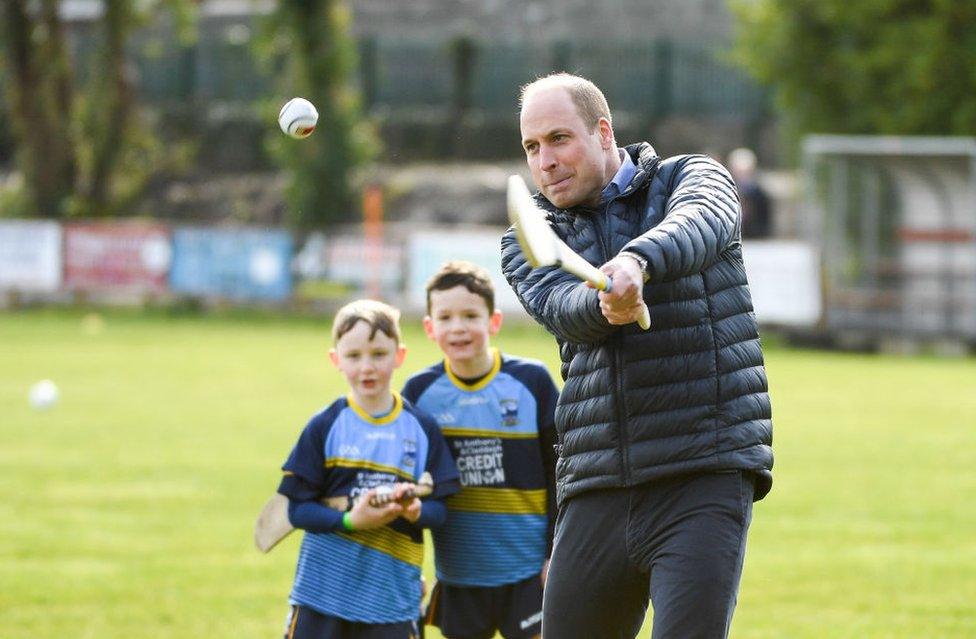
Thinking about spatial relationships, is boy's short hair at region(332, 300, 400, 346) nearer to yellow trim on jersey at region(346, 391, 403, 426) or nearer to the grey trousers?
yellow trim on jersey at region(346, 391, 403, 426)

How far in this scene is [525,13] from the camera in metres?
39.3

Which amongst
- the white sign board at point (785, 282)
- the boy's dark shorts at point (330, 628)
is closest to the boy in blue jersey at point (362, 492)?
the boy's dark shorts at point (330, 628)

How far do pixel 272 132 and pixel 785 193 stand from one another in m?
11.0

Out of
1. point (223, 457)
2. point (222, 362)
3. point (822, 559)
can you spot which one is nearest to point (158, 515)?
point (223, 457)

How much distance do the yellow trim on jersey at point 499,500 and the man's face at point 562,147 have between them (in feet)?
6.37

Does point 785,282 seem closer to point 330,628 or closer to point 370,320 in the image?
point 370,320

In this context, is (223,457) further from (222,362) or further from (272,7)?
(272,7)

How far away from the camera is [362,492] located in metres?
6.35

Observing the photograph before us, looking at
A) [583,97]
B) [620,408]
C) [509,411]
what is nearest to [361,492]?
[509,411]

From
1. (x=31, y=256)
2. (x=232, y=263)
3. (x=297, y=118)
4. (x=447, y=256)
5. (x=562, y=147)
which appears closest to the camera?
(x=562, y=147)

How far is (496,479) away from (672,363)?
2.01 m

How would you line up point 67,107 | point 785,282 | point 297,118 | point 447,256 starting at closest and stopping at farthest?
1. point 297,118
2. point 785,282
3. point 447,256
4. point 67,107

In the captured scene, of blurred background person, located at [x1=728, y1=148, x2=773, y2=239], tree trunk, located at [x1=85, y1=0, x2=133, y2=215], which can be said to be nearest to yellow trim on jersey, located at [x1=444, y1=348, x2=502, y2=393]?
blurred background person, located at [x1=728, y1=148, x2=773, y2=239]

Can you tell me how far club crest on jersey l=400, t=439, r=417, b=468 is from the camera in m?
6.48
